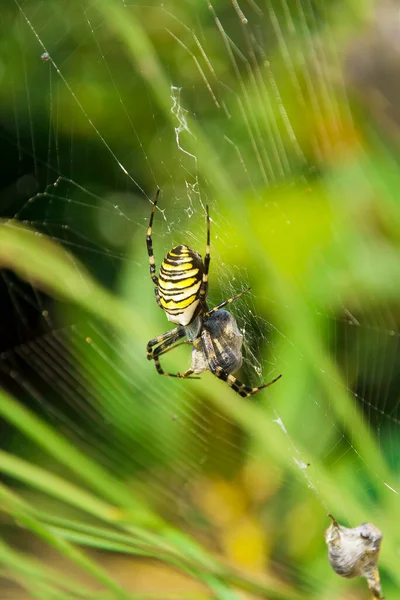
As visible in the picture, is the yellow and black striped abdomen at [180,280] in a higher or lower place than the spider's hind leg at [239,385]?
higher

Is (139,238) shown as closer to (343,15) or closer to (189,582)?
(343,15)

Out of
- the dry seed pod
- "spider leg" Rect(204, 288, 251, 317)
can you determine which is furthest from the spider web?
the dry seed pod

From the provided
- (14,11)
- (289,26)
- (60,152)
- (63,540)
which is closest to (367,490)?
(63,540)

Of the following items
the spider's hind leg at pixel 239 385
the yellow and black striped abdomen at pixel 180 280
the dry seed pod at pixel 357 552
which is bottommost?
the dry seed pod at pixel 357 552

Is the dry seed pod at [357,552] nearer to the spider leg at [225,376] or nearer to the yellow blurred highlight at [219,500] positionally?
the spider leg at [225,376]

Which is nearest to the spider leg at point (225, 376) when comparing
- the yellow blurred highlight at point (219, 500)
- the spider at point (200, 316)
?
the spider at point (200, 316)

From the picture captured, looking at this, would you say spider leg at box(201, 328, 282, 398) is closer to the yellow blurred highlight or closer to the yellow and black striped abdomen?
the yellow and black striped abdomen
